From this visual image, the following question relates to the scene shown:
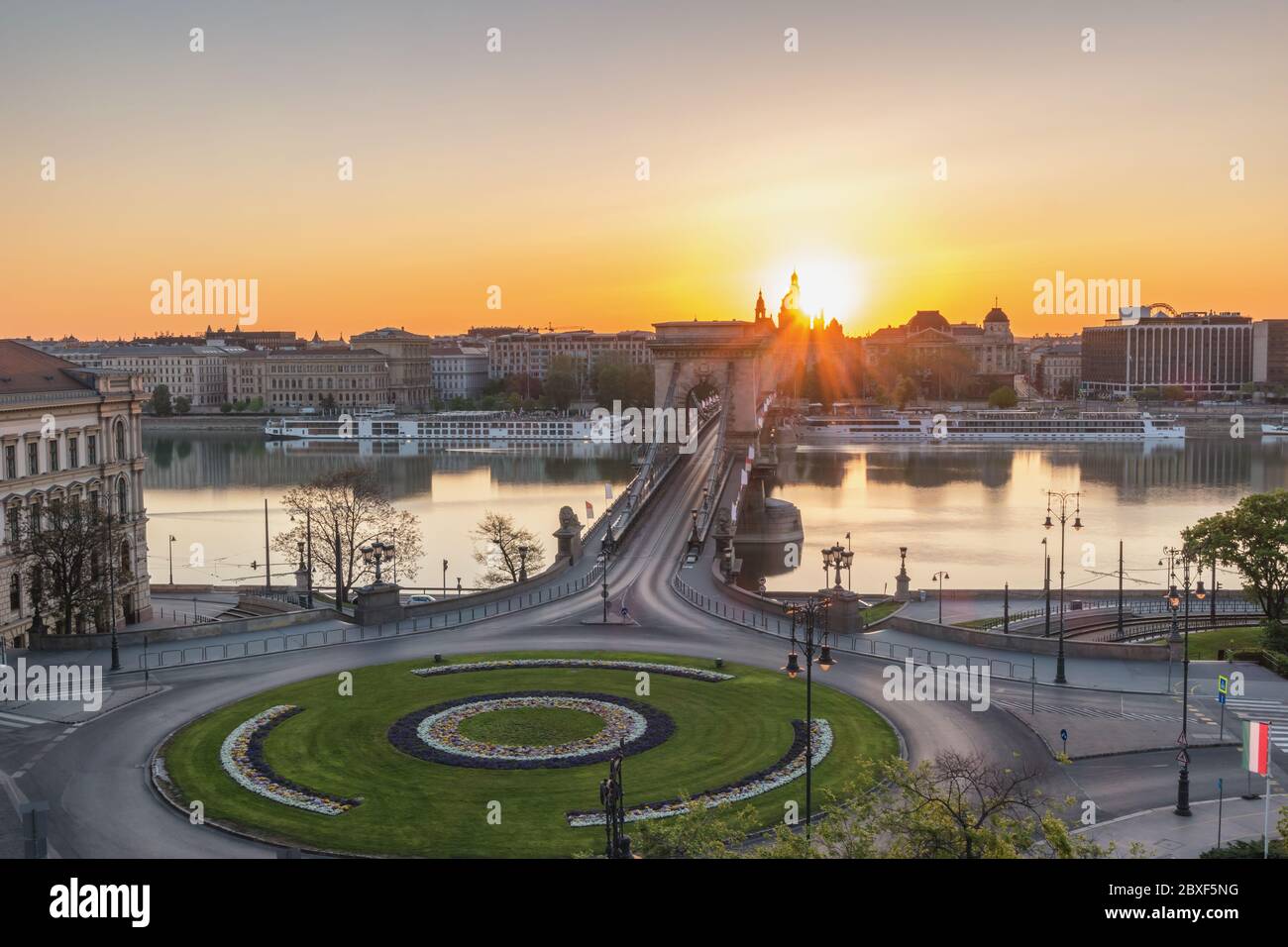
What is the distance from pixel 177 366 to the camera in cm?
15512

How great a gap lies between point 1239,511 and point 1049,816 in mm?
23192

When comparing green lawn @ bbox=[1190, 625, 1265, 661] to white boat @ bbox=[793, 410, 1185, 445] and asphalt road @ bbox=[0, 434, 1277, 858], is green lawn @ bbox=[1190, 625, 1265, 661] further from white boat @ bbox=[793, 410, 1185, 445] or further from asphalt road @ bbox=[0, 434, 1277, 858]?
white boat @ bbox=[793, 410, 1185, 445]

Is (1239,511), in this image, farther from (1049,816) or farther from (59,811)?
(59,811)

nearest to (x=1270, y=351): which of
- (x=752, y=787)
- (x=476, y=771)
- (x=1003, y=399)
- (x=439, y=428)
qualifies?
(x=1003, y=399)

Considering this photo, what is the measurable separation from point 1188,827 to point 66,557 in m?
25.1

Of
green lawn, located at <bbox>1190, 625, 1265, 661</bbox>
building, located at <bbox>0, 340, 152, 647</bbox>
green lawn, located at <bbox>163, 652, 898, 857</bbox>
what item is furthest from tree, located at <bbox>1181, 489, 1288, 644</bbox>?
building, located at <bbox>0, 340, 152, 647</bbox>

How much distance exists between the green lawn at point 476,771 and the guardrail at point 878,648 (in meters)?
3.70

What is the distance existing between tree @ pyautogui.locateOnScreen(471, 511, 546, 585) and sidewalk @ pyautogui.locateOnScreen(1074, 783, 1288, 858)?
83.2 ft

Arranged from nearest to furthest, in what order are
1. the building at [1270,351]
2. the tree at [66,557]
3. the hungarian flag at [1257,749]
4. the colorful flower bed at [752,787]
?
the hungarian flag at [1257,749] < the colorful flower bed at [752,787] < the tree at [66,557] < the building at [1270,351]

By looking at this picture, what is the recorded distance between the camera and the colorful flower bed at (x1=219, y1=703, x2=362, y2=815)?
56.5ft

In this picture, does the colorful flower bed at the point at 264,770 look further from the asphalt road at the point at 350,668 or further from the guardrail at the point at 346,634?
the guardrail at the point at 346,634

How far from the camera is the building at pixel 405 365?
529 feet

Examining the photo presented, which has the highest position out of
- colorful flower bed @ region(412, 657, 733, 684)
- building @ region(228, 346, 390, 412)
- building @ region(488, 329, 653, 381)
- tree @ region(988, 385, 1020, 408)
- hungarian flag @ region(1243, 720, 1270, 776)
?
building @ region(488, 329, 653, 381)

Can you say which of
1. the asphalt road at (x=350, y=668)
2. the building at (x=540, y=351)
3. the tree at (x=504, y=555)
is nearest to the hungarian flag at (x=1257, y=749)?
the asphalt road at (x=350, y=668)
